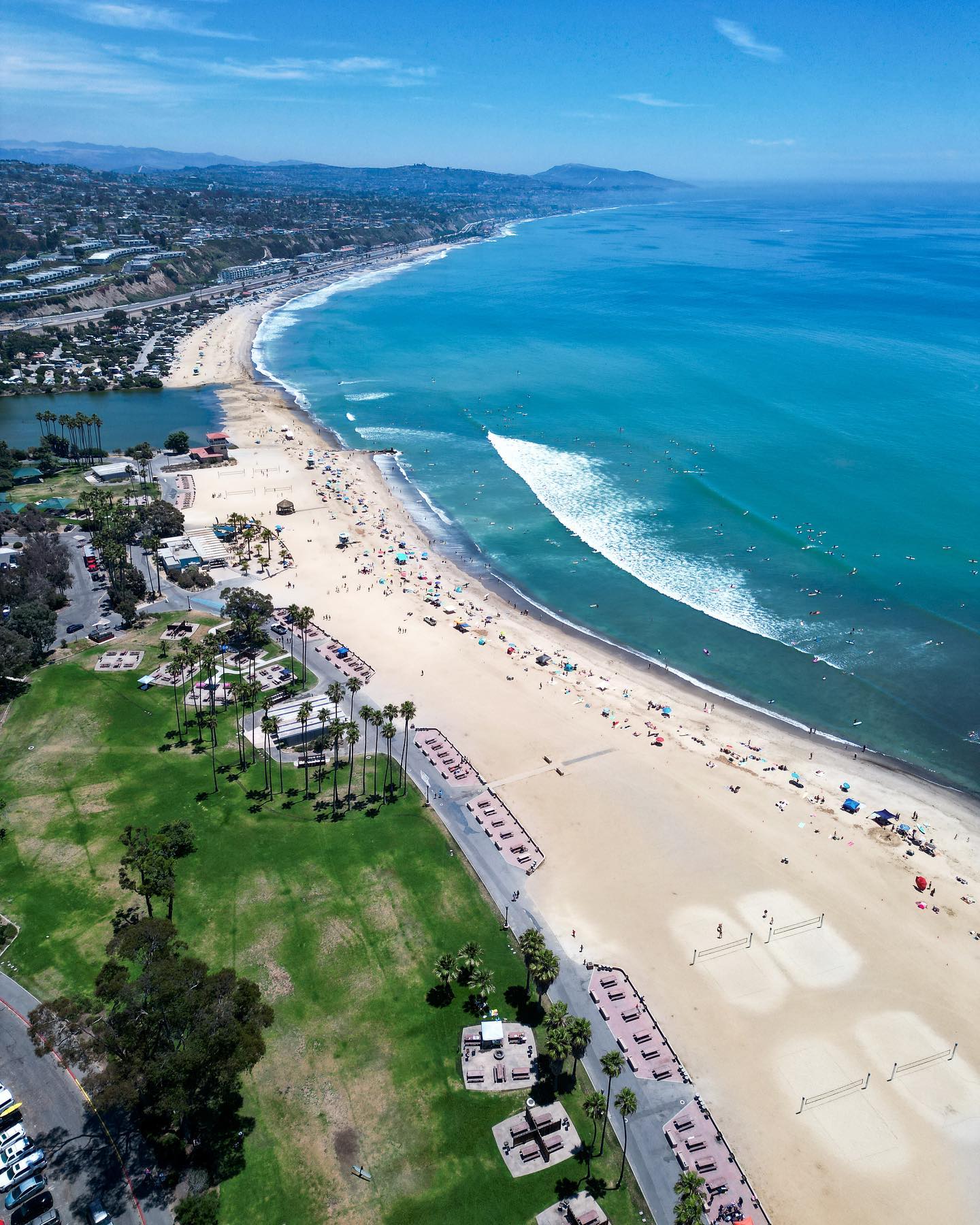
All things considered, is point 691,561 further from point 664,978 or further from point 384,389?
point 384,389

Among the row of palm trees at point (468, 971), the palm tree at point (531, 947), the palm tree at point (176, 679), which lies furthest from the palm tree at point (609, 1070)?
the palm tree at point (176, 679)

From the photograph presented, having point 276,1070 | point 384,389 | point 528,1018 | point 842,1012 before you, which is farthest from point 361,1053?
point 384,389

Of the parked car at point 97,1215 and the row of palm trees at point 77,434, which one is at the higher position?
the row of palm trees at point 77,434

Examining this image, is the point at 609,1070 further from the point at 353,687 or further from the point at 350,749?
the point at 353,687

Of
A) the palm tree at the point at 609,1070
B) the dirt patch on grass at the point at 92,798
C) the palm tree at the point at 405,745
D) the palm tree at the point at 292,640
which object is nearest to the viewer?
the palm tree at the point at 609,1070

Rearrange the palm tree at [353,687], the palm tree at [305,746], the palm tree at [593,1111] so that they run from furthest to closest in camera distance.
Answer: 1. the palm tree at [353,687]
2. the palm tree at [305,746]
3. the palm tree at [593,1111]

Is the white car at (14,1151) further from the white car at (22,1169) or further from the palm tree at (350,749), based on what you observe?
the palm tree at (350,749)
